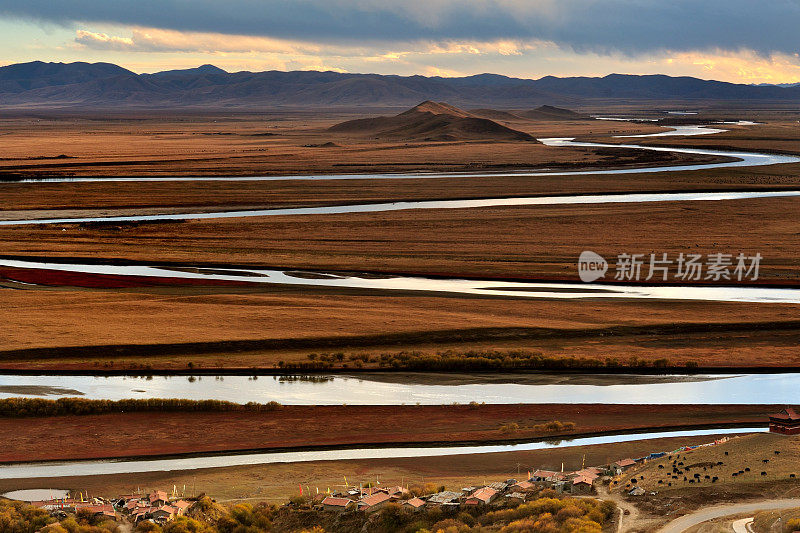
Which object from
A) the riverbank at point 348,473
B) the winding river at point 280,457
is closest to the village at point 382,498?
the riverbank at point 348,473

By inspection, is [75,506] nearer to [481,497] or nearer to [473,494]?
[473,494]

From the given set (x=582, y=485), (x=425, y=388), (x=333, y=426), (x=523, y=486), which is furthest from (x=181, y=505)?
(x=425, y=388)

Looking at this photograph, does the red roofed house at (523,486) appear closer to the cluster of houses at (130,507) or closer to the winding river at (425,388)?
the cluster of houses at (130,507)

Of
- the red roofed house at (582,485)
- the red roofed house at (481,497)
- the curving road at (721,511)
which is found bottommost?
the red roofed house at (481,497)

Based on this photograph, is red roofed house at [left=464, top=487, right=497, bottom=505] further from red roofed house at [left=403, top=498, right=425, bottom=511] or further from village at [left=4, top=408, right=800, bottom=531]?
red roofed house at [left=403, top=498, right=425, bottom=511]

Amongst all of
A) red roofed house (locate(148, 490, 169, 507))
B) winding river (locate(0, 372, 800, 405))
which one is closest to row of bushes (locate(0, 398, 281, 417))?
winding river (locate(0, 372, 800, 405))
